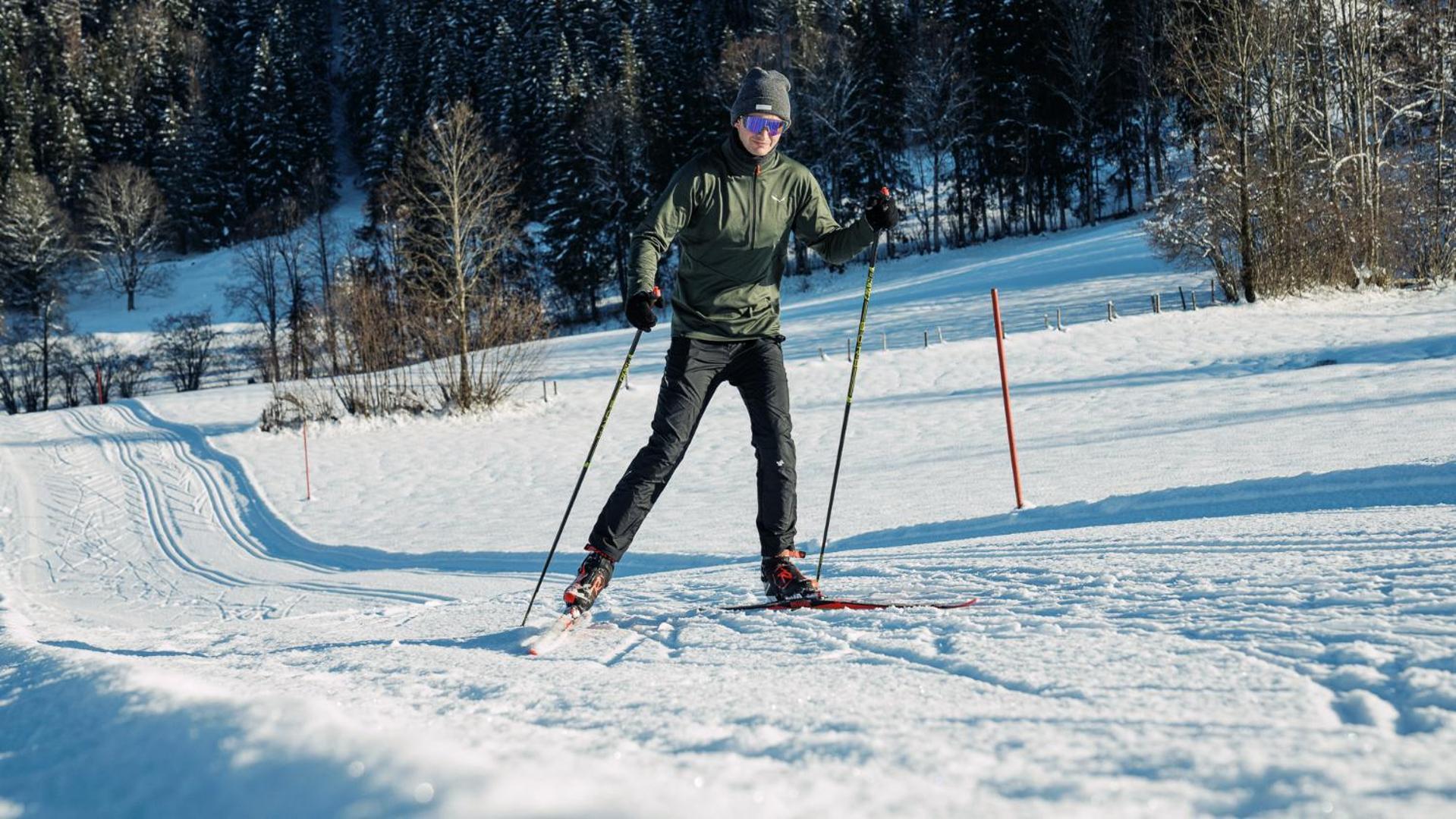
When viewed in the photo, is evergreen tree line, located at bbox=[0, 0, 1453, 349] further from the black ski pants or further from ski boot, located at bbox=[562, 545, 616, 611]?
ski boot, located at bbox=[562, 545, 616, 611]

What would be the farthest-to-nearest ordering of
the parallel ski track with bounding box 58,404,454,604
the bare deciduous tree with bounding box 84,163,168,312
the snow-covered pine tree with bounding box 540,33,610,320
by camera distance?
1. the bare deciduous tree with bounding box 84,163,168,312
2. the snow-covered pine tree with bounding box 540,33,610,320
3. the parallel ski track with bounding box 58,404,454,604

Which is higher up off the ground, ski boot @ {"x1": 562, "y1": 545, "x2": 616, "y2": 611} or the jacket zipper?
the jacket zipper

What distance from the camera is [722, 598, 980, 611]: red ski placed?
133 inches

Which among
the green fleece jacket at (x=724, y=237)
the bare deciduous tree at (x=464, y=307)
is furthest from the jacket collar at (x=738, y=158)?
the bare deciduous tree at (x=464, y=307)

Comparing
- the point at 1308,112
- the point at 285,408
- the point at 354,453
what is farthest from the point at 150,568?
the point at 1308,112

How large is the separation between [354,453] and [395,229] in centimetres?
1596

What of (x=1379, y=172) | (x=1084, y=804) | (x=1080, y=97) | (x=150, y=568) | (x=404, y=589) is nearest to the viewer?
(x=1084, y=804)

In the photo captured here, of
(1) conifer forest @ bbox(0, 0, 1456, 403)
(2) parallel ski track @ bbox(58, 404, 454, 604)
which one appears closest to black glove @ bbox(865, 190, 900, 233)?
(2) parallel ski track @ bbox(58, 404, 454, 604)

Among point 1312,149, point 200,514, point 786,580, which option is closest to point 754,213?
point 786,580

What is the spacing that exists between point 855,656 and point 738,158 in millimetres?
2161

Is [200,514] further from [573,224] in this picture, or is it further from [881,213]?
[573,224]

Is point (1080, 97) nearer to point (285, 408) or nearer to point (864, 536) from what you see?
point (285, 408)

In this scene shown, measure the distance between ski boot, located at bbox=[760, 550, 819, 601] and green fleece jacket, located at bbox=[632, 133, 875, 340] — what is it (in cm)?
96

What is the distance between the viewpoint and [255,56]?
6856 centimetres
